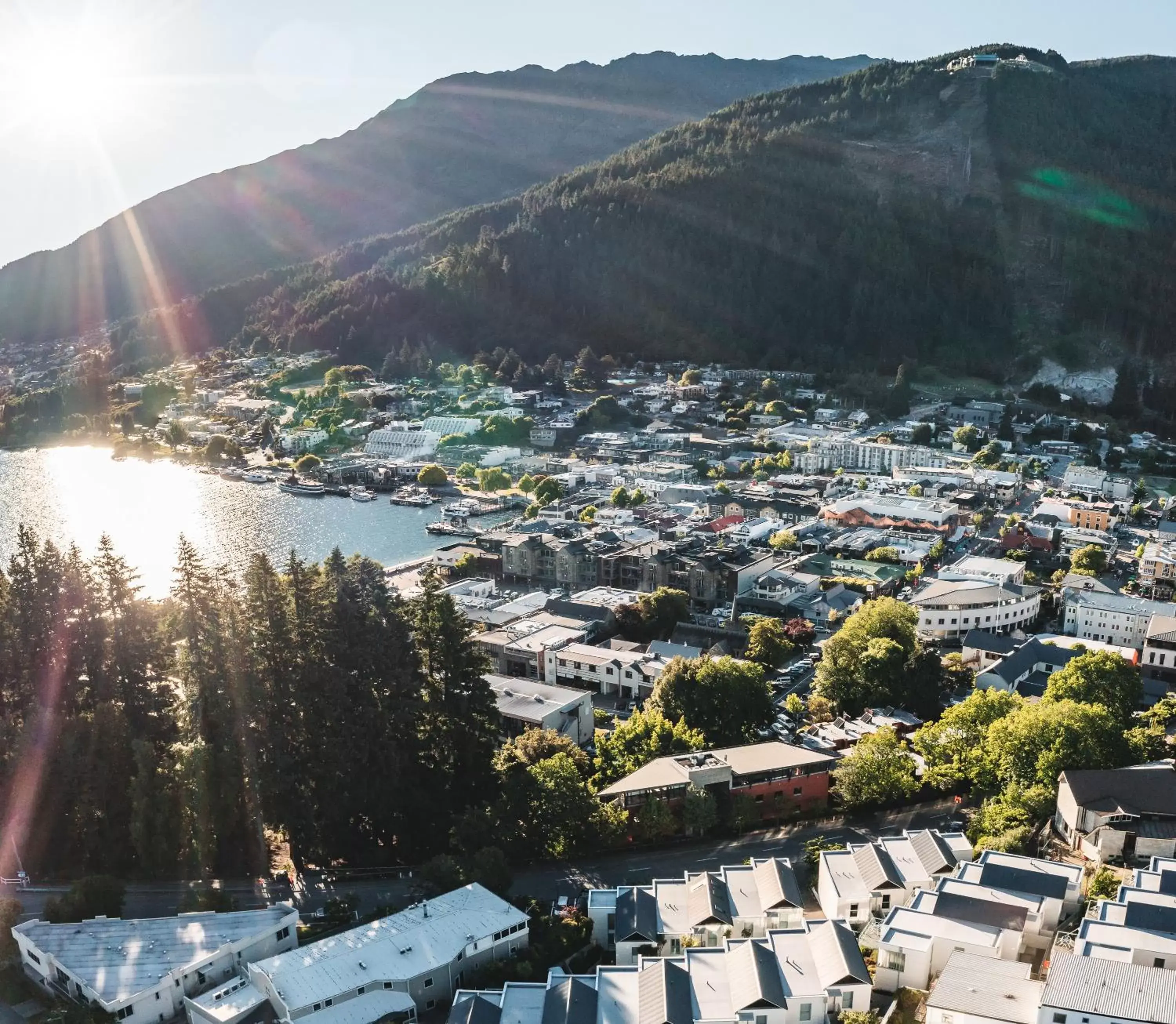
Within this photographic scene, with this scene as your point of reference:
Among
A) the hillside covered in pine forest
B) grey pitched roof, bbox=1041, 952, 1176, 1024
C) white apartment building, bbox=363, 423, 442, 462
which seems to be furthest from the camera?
the hillside covered in pine forest

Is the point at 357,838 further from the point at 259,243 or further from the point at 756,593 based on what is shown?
the point at 259,243

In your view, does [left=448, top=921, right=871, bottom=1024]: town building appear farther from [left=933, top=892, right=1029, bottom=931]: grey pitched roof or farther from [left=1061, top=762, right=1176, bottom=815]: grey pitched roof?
[left=1061, top=762, right=1176, bottom=815]: grey pitched roof

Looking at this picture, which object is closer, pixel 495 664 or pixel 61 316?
pixel 495 664

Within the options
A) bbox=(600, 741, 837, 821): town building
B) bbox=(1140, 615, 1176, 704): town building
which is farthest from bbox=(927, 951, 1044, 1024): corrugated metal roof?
bbox=(1140, 615, 1176, 704): town building

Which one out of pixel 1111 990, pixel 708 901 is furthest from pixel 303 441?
pixel 1111 990

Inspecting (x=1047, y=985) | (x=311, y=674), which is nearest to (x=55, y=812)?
(x=311, y=674)

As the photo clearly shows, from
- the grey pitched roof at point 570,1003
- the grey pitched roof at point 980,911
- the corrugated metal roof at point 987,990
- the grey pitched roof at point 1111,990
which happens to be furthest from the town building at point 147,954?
the grey pitched roof at point 1111,990
